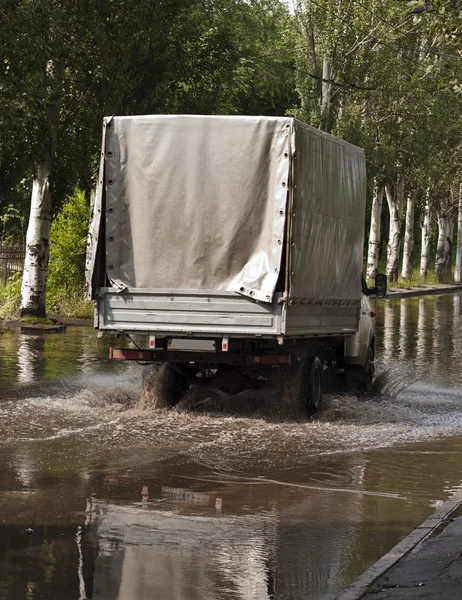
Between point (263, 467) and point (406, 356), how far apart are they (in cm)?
1153

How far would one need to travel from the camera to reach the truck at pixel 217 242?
12.6m

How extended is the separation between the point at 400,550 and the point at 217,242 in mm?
6293

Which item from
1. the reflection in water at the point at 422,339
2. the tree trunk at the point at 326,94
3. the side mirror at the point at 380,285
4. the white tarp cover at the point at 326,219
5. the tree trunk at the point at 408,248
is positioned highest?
the tree trunk at the point at 326,94

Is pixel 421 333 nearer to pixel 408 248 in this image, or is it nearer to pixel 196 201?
pixel 196 201

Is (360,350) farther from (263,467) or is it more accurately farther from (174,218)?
(263,467)

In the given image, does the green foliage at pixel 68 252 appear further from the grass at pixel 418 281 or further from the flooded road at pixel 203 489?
the grass at pixel 418 281

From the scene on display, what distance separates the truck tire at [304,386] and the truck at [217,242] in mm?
14

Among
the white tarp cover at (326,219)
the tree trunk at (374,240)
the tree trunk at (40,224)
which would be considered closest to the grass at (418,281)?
the tree trunk at (374,240)

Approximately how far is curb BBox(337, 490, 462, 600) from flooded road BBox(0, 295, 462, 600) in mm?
146

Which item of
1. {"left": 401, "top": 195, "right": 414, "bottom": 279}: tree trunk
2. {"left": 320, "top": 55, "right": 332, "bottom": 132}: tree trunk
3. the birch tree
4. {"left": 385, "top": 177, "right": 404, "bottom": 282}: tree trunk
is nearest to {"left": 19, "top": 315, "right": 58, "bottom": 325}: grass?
{"left": 320, "top": 55, "right": 332, "bottom": 132}: tree trunk

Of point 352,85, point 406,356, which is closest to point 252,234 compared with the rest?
point 406,356

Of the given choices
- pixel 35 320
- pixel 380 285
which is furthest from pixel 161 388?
pixel 35 320

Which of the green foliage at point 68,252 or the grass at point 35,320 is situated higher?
the green foliage at point 68,252

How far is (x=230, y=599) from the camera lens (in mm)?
6180
